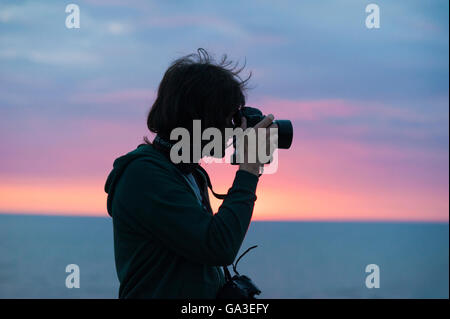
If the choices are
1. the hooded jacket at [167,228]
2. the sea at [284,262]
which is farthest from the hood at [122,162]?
the sea at [284,262]

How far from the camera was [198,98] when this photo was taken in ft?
5.75

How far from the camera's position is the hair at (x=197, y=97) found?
1755 mm

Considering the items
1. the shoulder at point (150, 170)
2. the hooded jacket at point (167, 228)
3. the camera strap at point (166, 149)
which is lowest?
the hooded jacket at point (167, 228)

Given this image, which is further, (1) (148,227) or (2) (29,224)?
(2) (29,224)

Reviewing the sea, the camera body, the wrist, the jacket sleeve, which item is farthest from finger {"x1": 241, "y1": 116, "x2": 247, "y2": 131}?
the sea

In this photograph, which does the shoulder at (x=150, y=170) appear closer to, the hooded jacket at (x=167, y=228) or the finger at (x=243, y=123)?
the hooded jacket at (x=167, y=228)

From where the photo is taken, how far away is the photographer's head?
176 cm

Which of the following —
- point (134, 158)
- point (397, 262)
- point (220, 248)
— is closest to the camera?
point (220, 248)

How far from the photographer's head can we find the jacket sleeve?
20 centimetres

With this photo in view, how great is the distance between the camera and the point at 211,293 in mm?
1696

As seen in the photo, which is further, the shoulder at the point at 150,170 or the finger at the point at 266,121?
the finger at the point at 266,121
